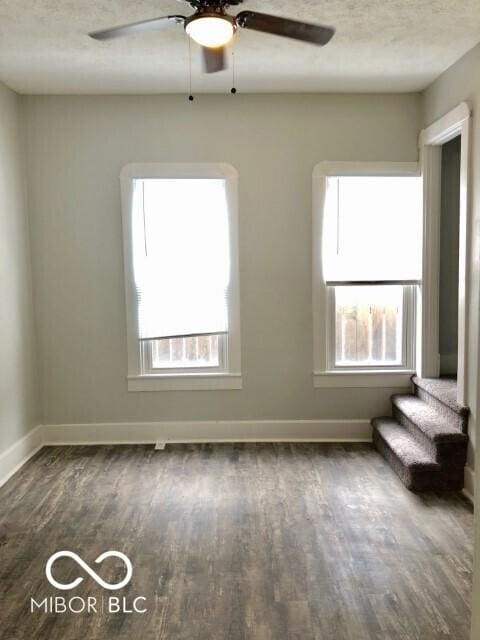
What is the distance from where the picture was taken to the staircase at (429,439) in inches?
136

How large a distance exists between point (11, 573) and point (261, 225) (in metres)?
3.04

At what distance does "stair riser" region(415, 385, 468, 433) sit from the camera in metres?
3.45

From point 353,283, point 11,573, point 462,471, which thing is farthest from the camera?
point 353,283

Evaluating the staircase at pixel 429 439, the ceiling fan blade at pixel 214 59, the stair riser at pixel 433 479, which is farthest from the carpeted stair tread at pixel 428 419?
the ceiling fan blade at pixel 214 59

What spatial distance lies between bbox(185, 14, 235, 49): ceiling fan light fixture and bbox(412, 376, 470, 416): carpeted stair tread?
2.68 metres

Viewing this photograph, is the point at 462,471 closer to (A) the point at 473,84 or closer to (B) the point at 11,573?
Result: (A) the point at 473,84

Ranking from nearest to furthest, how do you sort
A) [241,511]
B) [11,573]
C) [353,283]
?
[11,573] < [241,511] < [353,283]

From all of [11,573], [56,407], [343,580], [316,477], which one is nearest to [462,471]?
[316,477]

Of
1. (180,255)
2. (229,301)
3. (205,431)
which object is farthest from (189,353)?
(180,255)

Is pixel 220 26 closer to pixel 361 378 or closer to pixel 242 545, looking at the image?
pixel 242 545

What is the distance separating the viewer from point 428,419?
3.74 meters

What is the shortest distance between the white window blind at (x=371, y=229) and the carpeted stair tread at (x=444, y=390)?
0.86 m

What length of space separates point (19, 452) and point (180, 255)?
6.69 feet

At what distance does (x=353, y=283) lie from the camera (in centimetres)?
436
